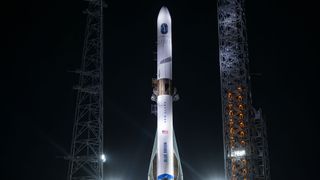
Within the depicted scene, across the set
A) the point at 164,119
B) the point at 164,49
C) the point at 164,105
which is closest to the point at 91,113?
the point at 164,105

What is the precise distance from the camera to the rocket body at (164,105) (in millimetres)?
34469

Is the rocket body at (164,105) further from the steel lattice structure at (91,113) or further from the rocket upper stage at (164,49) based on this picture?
the steel lattice structure at (91,113)

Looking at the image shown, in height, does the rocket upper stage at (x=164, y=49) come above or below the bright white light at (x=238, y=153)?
above

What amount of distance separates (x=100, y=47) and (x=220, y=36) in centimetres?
1323

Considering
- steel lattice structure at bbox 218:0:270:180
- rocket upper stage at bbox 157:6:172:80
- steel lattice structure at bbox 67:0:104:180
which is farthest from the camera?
steel lattice structure at bbox 218:0:270:180

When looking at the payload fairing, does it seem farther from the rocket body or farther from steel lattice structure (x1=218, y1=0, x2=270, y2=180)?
steel lattice structure (x1=218, y1=0, x2=270, y2=180)

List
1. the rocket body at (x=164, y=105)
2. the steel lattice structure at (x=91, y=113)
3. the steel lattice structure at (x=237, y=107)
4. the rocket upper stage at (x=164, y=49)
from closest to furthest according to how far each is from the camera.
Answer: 1. the rocket body at (x=164, y=105)
2. the rocket upper stage at (x=164, y=49)
3. the steel lattice structure at (x=91, y=113)
4. the steel lattice structure at (x=237, y=107)

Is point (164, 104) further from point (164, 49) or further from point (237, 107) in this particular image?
point (237, 107)

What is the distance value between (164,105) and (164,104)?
0.23ft

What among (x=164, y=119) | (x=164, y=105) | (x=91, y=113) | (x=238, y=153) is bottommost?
(x=164, y=119)

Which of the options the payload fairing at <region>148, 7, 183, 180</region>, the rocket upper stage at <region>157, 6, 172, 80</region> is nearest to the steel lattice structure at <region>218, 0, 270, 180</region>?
the payload fairing at <region>148, 7, 183, 180</region>

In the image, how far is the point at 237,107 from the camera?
1937 inches

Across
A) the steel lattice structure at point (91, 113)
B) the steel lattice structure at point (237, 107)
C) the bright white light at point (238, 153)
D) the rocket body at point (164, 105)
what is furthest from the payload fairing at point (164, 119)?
the bright white light at point (238, 153)

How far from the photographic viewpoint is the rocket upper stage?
36.7 m
